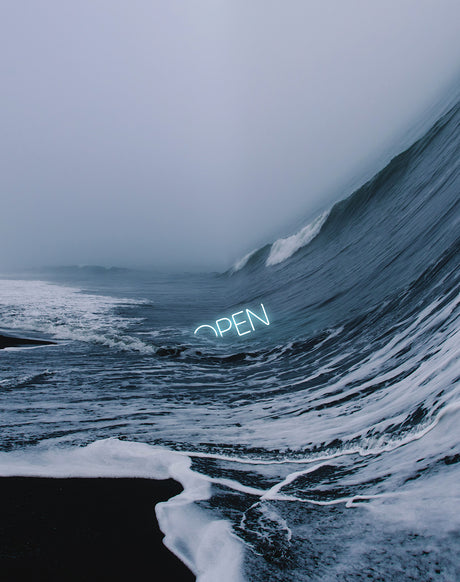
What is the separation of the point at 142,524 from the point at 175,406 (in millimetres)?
2286

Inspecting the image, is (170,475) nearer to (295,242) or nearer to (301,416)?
(301,416)

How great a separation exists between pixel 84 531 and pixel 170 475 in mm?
651

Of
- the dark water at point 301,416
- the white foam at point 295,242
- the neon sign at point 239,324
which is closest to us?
the dark water at point 301,416

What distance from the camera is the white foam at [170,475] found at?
4.55ft

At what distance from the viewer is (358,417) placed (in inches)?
114

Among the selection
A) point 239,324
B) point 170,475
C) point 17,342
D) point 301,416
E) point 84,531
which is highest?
point 239,324

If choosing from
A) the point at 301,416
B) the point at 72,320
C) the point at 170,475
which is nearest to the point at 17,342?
the point at 72,320

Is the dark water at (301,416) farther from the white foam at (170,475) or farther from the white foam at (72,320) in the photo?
the white foam at (72,320)

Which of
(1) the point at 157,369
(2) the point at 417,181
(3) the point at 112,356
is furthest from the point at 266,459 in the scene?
(2) the point at 417,181

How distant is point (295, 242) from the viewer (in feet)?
63.0

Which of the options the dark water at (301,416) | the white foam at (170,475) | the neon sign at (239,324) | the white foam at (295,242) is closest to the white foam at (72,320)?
the dark water at (301,416)

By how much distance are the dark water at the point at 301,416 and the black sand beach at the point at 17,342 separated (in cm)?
46

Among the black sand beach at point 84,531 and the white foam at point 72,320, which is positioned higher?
the white foam at point 72,320

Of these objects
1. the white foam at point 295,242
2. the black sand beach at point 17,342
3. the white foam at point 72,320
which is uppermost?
the white foam at point 295,242
